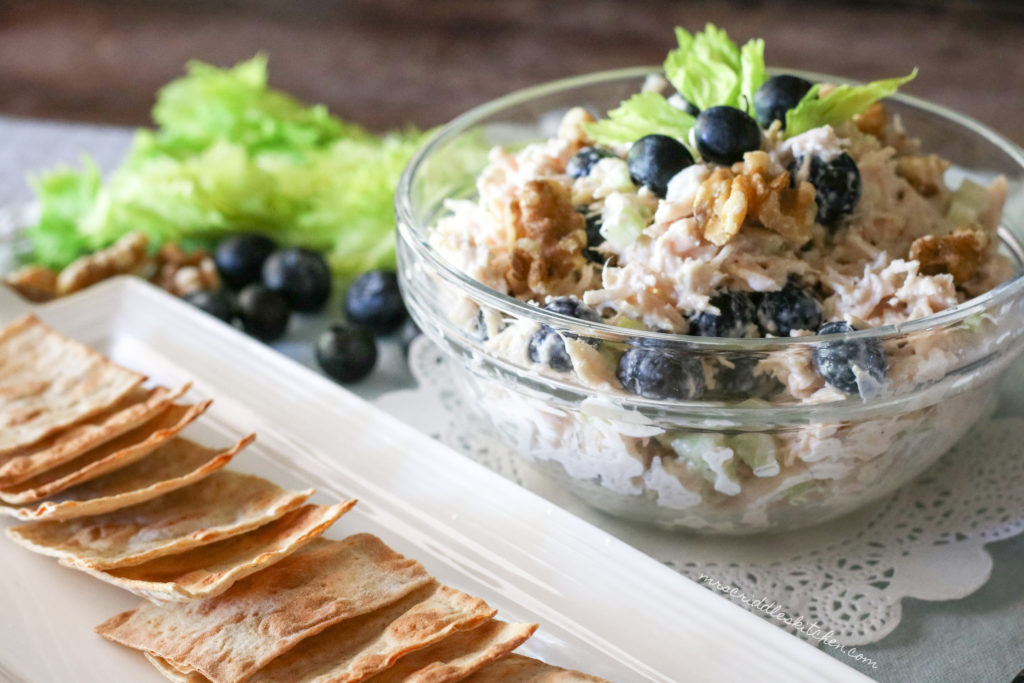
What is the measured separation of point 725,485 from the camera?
162cm

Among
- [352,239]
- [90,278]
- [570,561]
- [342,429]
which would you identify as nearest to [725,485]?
[570,561]

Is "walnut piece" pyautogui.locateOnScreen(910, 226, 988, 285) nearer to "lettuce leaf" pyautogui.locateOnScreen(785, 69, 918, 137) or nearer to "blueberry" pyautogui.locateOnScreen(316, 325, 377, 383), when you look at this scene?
"lettuce leaf" pyautogui.locateOnScreen(785, 69, 918, 137)

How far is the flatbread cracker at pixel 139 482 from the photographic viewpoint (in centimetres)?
169

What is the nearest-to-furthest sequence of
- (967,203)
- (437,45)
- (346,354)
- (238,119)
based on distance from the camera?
(967,203) → (346,354) → (238,119) → (437,45)

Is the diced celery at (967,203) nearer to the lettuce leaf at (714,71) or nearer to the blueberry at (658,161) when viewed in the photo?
the lettuce leaf at (714,71)

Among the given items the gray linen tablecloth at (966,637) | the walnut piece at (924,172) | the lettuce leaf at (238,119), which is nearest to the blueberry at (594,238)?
the walnut piece at (924,172)

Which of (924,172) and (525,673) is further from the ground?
(924,172)

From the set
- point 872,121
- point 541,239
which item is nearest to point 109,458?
point 541,239

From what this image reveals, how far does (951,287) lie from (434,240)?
2.97 feet

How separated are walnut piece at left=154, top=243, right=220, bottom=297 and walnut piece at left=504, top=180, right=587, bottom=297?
1223 millimetres

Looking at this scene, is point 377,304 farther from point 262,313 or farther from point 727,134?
point 727,134

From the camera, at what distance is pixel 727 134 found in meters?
1.73

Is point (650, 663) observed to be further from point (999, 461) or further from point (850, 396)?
point (999, 461)

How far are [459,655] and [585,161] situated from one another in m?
0.93
